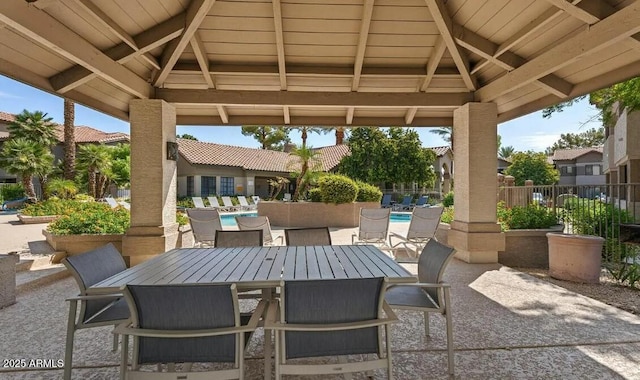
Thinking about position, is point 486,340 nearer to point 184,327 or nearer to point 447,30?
point 184,327

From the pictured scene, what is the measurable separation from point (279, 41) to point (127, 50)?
2.15 m

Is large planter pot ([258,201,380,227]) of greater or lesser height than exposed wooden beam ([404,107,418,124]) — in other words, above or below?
below

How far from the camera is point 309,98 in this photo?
19.7 ft

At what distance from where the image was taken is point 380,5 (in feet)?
15.4

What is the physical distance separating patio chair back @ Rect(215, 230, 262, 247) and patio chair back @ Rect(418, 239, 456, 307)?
2.03 m

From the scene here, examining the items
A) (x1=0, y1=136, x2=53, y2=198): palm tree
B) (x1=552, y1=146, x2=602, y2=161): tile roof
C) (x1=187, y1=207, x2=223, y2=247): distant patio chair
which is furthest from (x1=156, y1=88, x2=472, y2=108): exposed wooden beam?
(x1=552, y1=146, x2=602, y2=161): tile roof

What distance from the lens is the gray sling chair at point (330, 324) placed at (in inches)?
73.1

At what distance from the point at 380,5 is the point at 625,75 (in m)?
3.43

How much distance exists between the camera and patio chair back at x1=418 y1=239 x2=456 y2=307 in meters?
2.65

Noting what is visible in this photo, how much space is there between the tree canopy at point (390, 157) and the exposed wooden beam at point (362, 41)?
654 inches

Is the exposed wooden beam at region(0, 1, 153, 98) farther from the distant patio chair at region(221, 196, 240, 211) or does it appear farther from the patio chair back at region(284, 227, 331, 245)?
the distant patio chair at region(221, 196, 240, 211)

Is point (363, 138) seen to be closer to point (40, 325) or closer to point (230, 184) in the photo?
point (230, 184)

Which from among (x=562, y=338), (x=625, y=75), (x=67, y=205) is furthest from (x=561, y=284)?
(x=67, y=205)

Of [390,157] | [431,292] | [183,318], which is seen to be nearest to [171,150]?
[183,318]
